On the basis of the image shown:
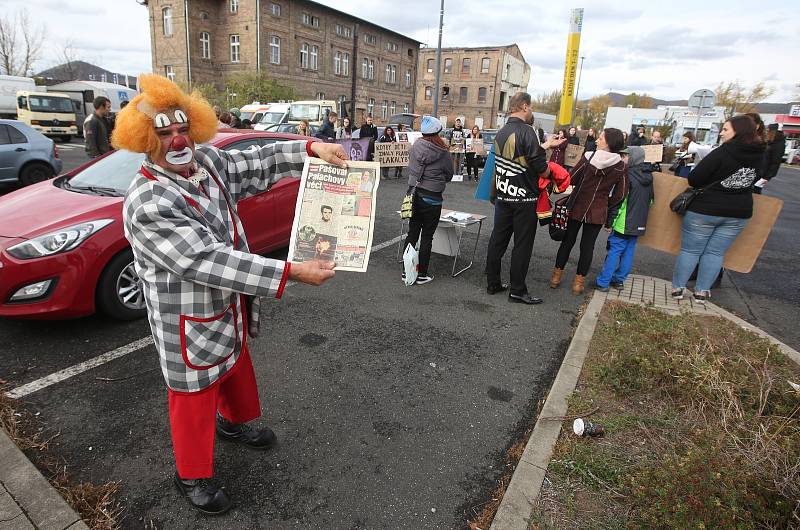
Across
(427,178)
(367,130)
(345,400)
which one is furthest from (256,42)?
(345,400)

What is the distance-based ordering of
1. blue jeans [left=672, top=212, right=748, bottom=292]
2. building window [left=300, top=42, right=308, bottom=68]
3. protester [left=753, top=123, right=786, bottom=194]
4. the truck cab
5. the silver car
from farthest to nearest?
1. building window [left=300, top=42, right=308, bottom=68]
2. the truck cab
3. the silver car
4. protester [left=753, top=123, right=786, bottom=194]
5. blue jeans [left=672, top=212, right=748, bottom=292]

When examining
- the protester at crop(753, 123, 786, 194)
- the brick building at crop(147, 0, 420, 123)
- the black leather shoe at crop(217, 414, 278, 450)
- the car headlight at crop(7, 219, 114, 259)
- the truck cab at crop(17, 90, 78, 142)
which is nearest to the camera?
the black leather shoe at crop(217, 414, 278, 450)

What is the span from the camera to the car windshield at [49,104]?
947 inches

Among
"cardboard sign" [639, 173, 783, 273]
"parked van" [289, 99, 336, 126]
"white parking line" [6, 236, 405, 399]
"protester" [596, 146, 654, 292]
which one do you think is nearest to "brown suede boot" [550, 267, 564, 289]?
"protester" [596, 146, 654, 292]

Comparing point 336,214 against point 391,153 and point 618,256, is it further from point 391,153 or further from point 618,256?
point 391,153

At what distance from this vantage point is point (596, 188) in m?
5.18

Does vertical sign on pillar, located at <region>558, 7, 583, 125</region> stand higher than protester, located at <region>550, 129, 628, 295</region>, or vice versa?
vertical sign on pillar, located at <region>558, 7, 583, 125</region>

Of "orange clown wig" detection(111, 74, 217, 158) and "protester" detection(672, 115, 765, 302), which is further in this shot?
"protester" detection(672, 115, 765, 302)

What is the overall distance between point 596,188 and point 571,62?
1392 centimetres

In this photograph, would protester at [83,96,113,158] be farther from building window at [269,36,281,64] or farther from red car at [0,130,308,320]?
building window at [269,36,281,64]

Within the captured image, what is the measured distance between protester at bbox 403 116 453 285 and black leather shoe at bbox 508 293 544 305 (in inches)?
44.7

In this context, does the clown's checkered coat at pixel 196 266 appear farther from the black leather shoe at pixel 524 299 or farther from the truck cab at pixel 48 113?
the truck cab at pixel 48 113

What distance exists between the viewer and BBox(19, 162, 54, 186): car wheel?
9562 millimetres

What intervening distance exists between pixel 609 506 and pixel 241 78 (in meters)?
38.0
